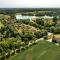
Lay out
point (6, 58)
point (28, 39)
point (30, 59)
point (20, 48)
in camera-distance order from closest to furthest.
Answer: point (30, 59), point (6, 58), point (20, 48), point (28, 39)

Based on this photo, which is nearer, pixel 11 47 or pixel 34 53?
pixel 34 53

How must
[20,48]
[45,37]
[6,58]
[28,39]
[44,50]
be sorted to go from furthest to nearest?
1. [45,37]
2. [28,39]
3. [20,48]
4. [44,50]
5. [6,58]

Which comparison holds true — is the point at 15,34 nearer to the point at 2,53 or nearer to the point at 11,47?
the point at 11,47

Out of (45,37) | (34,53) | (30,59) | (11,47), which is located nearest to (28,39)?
(45,37)

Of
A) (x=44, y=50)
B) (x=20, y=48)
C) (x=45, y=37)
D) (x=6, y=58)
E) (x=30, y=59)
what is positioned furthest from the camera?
(x=45, y=37)

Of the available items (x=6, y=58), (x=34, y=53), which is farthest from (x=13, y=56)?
(x=34, y=53)

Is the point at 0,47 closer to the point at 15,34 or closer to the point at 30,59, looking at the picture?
the point at 30,59

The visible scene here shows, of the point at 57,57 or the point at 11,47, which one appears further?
the point at 11,47

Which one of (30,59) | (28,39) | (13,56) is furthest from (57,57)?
(28,39)
